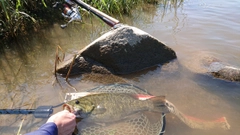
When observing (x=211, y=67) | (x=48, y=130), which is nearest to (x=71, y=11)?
(x=211, y=67)

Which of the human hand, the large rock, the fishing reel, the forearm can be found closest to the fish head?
the human hand

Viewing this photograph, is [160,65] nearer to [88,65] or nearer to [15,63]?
[88,65]

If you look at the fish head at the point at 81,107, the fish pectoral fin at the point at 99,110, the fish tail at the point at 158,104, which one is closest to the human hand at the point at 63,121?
the fish head at the point at 81,107

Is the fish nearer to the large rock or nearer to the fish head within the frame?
the fish head

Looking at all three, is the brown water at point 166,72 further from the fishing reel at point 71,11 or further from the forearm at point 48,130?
the forearm at point 48,130

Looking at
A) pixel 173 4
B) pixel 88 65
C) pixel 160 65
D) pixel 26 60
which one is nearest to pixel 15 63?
pixel 26 60

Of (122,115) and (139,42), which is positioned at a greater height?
(139,42)

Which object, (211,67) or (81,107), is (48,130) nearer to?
(81,107)
